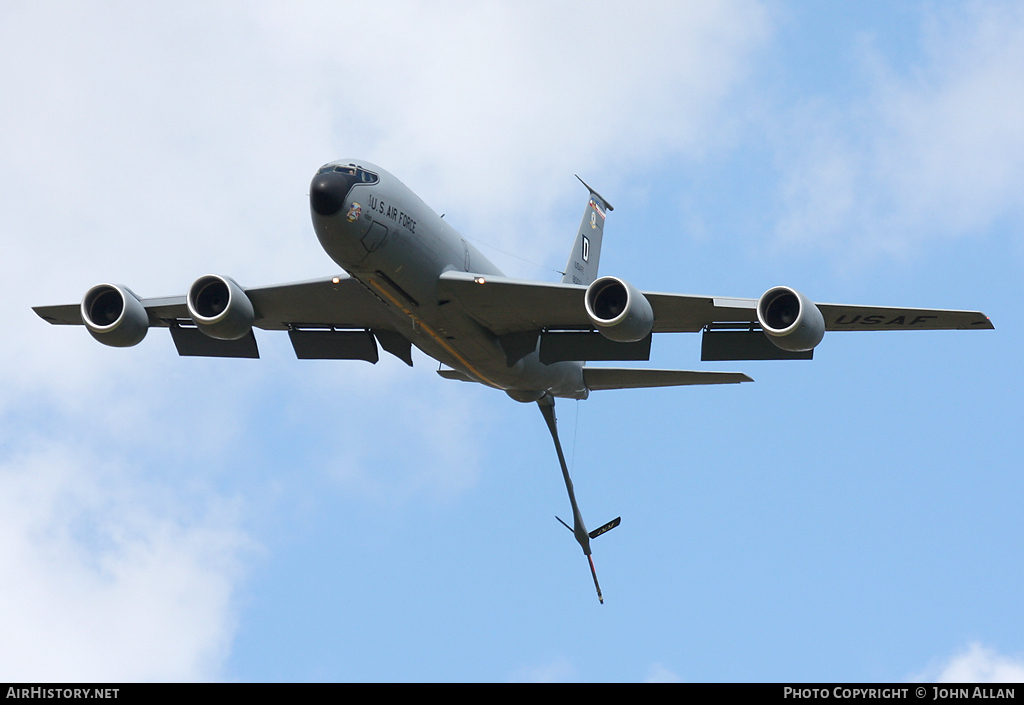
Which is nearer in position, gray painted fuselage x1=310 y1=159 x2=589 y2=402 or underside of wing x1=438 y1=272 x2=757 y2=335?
gray painted fuselage x1=310 y1=159 x2=589 y2=402

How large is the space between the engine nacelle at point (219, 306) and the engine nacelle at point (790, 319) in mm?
10442

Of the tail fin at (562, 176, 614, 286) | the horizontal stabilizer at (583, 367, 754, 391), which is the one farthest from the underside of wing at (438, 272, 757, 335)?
the tail fin at (562, 176, 614, 286)

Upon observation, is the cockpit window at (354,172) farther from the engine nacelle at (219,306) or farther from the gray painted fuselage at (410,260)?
the engine nacelle at (219,306)

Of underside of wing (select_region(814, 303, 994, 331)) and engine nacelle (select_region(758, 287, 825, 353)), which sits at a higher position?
underside of wing (select_region(814, 303, 994, 331))

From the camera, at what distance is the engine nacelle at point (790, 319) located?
61.2 ft

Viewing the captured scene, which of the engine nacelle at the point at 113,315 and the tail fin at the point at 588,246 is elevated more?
the tail fin at the point at 588,246

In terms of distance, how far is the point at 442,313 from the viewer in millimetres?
21078

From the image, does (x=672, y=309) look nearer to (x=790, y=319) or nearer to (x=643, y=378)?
(x=790, y=319)

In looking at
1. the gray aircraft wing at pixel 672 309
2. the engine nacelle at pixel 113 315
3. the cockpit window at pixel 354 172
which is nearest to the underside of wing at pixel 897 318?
the gray aircraft wing at pixel 672 309

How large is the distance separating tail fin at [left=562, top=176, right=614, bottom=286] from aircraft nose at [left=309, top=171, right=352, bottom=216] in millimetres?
10713

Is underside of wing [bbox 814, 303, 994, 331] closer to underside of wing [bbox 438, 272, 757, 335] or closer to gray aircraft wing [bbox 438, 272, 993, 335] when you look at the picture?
gray aircraft wing [bbox 438, 272, 993, 335]

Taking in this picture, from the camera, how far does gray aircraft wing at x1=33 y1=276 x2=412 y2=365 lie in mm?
22719
